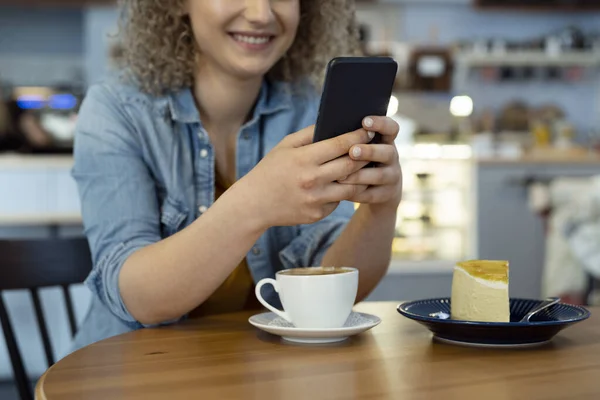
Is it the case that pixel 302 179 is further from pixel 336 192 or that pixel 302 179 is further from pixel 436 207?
pixel 436 207

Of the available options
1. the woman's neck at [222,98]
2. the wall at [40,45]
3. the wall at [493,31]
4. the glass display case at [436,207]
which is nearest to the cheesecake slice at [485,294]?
the woman's neck at [222,98]

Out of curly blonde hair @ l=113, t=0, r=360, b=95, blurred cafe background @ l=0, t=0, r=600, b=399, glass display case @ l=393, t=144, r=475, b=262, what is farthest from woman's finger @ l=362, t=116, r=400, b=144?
glass display case @ l=393, t=144, r=475, b=262

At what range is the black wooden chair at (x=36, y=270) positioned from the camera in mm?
1157

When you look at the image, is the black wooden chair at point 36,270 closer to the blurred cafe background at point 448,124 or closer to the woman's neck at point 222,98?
the woman's neck at point 222,98

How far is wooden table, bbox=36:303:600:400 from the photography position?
0.72 m

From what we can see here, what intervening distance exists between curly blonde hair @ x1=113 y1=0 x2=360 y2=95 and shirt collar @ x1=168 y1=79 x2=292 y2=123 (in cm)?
3

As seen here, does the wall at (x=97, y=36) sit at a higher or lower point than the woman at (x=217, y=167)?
higher

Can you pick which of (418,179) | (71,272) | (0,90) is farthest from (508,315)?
(0,90)

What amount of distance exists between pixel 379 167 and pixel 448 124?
4279mm

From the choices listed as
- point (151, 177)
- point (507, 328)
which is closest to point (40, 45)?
point (151, 177)

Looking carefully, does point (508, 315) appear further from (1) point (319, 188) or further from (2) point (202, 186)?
(2) point (202, 186)

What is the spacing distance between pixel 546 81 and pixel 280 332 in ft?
17.8

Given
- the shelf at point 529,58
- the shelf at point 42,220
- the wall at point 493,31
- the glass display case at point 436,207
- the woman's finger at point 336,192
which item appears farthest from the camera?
the wall at point 493,31

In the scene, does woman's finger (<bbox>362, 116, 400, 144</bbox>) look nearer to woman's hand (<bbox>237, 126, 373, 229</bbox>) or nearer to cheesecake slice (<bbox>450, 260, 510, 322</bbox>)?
woman's hand (<bbox>237, 126, 373, 229</bbox>)
